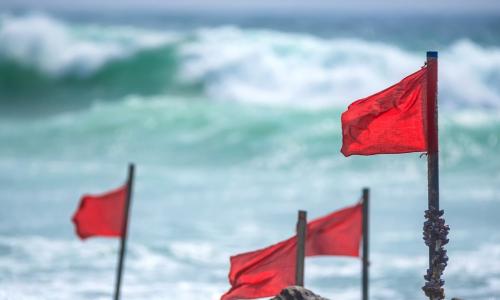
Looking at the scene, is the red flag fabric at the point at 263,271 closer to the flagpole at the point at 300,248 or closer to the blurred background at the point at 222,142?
the flagpole at the point at 300,248

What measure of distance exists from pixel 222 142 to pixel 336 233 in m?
29.1

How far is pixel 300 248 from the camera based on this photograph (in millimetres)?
14273

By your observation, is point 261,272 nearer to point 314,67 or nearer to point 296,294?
point 296,294

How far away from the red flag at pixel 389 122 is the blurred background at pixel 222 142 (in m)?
8.50

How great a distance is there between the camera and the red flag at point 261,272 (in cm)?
1434

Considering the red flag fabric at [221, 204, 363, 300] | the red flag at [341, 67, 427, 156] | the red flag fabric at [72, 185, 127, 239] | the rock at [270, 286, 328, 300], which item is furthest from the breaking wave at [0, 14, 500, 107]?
the rock at [270, 286, 328, 300]

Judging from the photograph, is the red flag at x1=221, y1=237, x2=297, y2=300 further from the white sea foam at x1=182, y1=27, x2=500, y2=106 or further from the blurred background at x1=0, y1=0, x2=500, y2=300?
the white sea foam at x1=182, y1=27, x2=500, y2=106

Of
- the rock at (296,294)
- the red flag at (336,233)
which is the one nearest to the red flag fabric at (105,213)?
the red flag at (336,233)

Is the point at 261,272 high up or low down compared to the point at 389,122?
down

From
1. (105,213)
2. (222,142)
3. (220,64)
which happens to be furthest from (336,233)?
(220,64)

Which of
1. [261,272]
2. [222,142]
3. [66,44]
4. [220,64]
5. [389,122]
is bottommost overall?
[261,272]

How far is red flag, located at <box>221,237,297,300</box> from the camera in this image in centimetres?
1434

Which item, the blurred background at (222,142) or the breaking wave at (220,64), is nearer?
the blurred background at (222,142)

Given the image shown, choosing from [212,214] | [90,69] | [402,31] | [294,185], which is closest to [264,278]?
[212,214]
